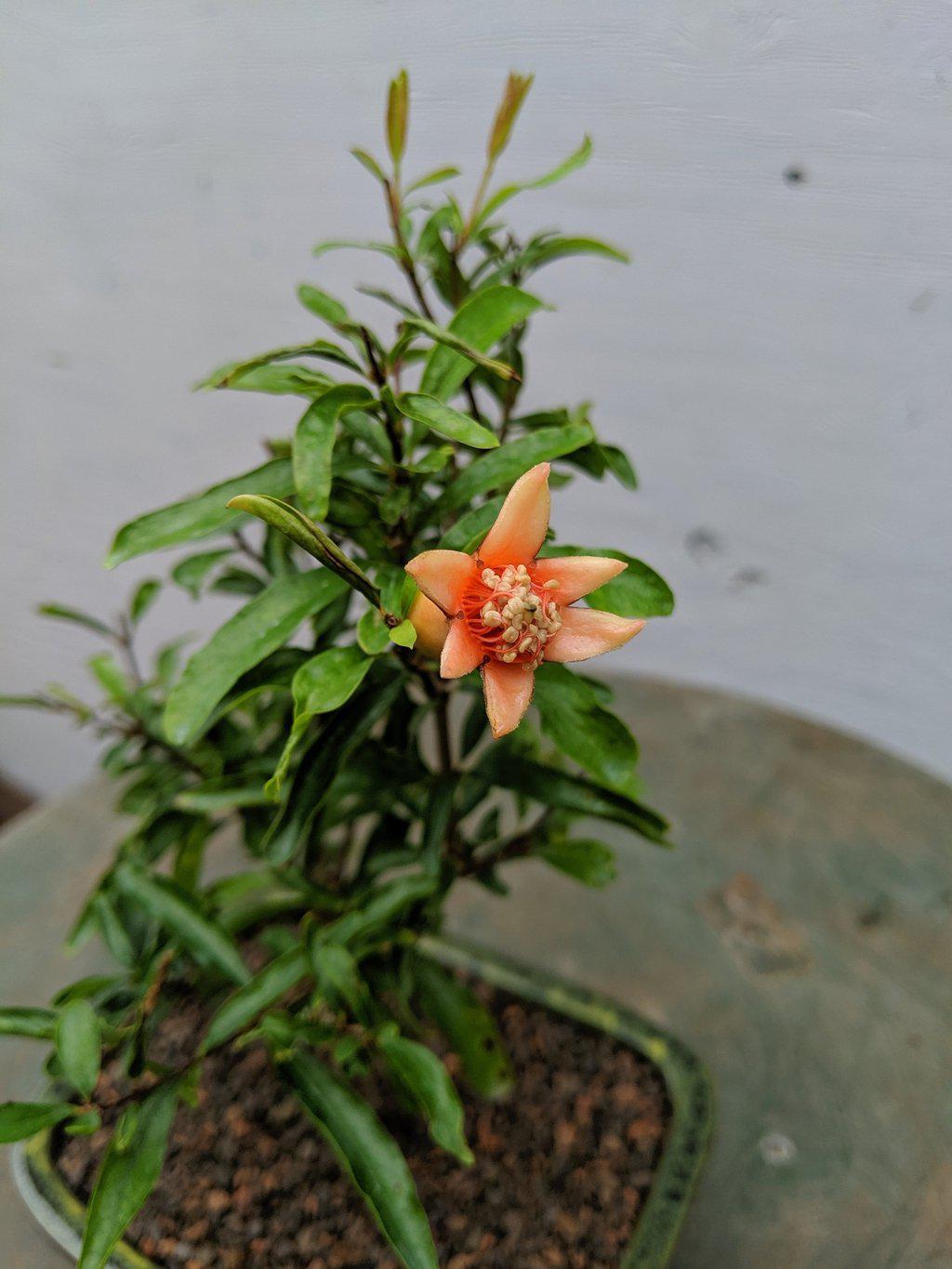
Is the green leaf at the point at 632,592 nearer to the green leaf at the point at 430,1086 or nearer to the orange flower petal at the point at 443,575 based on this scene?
the orange flower petal at the point at 443,575

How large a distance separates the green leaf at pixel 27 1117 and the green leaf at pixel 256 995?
0.27ft

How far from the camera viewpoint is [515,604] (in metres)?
0.42

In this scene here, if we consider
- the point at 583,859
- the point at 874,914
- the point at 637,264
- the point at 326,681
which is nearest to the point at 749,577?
the point at 637,264

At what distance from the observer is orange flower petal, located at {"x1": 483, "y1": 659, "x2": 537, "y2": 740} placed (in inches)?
16.7

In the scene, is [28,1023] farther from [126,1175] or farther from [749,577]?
[749,577]

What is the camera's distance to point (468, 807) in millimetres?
683

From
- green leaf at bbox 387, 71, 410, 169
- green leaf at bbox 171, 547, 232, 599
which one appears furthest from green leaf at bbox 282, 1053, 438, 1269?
green leaf at bbox 387, 71, 410, 169

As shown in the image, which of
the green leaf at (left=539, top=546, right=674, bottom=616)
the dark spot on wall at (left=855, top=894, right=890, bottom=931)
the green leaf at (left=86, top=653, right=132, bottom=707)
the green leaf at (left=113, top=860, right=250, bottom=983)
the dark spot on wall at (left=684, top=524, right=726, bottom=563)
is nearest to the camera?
the green leaf at (left=539, top=546, right=674, bottom=616)

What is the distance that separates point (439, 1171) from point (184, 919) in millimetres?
276

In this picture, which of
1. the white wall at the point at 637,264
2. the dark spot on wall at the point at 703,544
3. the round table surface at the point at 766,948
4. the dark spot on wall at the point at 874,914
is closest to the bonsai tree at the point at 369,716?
the round table surface at the point at 766,948

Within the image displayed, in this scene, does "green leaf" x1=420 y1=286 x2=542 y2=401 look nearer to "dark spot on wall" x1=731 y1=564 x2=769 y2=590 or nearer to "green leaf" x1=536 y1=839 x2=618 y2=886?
"green leaf" x1=536 y1=839 x2=618 y2=886

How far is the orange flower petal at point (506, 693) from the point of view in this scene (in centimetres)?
43

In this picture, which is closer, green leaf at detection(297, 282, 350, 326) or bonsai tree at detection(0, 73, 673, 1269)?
bonsai tree at detection(0, 73, 673, 1269)

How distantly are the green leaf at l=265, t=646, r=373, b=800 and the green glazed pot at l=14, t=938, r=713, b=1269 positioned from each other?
387mm
